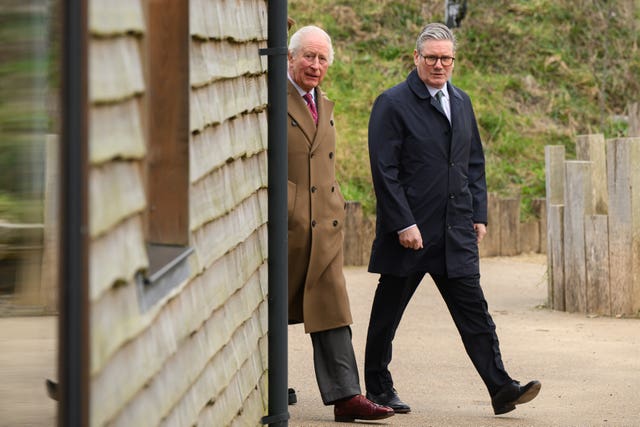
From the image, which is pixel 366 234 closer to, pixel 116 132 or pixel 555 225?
pixel 555 225

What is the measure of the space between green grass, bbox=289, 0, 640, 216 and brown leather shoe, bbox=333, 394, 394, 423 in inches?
395

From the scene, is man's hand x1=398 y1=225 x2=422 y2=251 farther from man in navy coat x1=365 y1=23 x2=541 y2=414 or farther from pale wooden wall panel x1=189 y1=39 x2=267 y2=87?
pale wooden wall panel x1=189 y1=39 x2=267 y2=87

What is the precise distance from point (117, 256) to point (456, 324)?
4363 millimetres

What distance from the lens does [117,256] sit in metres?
2.69

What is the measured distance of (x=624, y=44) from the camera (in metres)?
21.3

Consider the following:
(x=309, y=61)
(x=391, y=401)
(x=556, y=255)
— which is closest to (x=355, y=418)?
(x=391, y=401)

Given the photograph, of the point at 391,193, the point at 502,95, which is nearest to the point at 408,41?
the point at 502,95

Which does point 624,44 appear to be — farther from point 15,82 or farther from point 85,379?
point 85,379

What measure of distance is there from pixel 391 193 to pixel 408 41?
1413 cm

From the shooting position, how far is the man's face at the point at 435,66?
6879 millimetres

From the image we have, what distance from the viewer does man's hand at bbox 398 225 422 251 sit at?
22.0 ft

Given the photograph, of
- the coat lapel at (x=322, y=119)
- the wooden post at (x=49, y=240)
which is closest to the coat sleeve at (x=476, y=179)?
the coat lapel at (x=322, y=119)

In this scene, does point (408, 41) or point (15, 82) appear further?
point (408, 41)

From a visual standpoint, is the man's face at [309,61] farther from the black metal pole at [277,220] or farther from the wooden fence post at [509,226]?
the wooden fence post at [509,226]
